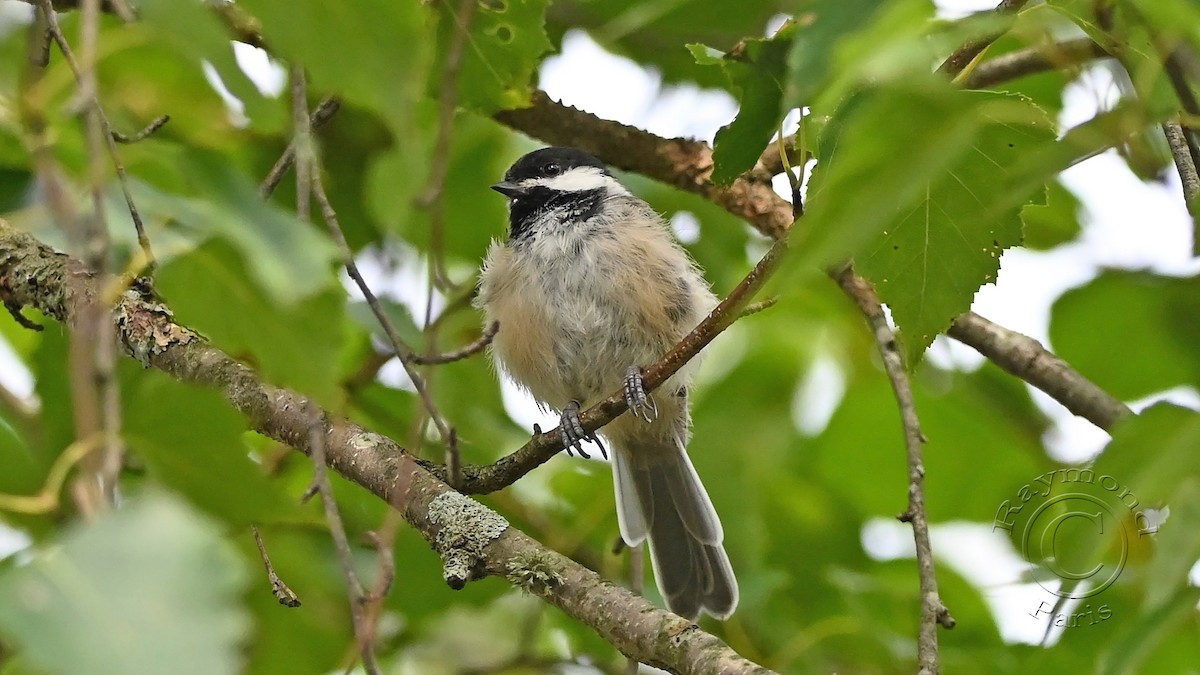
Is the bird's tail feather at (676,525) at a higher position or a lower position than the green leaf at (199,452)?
higher

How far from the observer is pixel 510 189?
405 centimetres

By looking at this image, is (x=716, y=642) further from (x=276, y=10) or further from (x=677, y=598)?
(x=677, y=598)

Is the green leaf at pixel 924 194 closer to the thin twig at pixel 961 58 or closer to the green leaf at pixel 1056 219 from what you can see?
the thin twig at pixel 961 58

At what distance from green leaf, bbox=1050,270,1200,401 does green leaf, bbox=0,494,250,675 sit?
339cm

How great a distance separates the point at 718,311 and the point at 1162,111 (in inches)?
32.3

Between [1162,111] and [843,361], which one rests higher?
[843,361]

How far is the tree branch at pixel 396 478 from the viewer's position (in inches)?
82.2

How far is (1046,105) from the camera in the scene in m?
3.77

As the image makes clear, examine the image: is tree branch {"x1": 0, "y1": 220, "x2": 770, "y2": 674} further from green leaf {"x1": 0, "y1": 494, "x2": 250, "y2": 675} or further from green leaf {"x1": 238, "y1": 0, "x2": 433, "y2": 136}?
green leaf {"x1": 0, "y1": 494, "x2": 250, "y2": 675}

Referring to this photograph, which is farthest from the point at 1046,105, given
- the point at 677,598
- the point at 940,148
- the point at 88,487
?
the point at 88,487

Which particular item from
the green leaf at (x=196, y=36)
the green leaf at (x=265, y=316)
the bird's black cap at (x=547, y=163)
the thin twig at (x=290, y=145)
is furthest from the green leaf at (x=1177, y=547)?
the bird's black cap at (x=547, y=163)

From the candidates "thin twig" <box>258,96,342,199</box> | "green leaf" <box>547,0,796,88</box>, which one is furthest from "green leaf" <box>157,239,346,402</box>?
"green leaf" <box>547,0,796,88</box>

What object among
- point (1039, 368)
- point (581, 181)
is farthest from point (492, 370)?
point (1039, 368)

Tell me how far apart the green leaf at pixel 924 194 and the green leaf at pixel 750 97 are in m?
0.40
